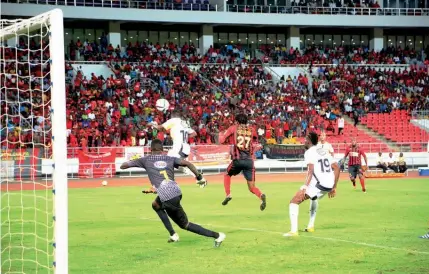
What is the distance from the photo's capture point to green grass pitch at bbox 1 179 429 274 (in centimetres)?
1129

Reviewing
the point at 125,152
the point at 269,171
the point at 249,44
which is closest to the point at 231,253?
the point at 125,152

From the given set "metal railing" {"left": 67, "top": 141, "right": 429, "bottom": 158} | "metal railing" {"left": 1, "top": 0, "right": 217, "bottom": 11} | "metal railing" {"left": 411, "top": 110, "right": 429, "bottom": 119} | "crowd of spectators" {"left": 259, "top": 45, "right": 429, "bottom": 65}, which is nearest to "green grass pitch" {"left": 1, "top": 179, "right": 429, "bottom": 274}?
"metal railing" {"left": 67, "top": 141, "right": 429, "bottom": 158}

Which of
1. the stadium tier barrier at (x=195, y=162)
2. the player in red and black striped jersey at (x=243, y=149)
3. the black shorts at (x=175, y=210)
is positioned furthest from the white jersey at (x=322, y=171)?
the stadium tier barrier at (x=195, y=162)

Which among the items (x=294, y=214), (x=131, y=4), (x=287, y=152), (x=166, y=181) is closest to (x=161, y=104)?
(x=294, y=214)

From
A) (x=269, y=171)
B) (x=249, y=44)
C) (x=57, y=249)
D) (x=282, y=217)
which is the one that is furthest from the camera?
(x=249, y=44)

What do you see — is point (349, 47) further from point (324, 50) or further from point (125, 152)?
point (125, 152)

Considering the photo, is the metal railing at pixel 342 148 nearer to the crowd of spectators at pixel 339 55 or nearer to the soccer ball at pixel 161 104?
the crowd of spectators at pixel 339 55

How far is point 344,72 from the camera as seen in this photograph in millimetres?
55938

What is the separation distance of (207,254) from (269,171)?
92.3 feet

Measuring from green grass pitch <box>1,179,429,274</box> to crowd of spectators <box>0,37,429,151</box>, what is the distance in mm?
17087

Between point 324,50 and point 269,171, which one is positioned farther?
point 324,50

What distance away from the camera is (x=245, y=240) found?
45.7 feet

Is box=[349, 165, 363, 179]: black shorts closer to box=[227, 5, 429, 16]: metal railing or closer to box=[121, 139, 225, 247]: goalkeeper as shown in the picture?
box=[121, 139, 225, 247]: goalkeeper

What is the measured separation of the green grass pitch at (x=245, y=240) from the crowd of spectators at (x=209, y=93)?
1709 centimetres
